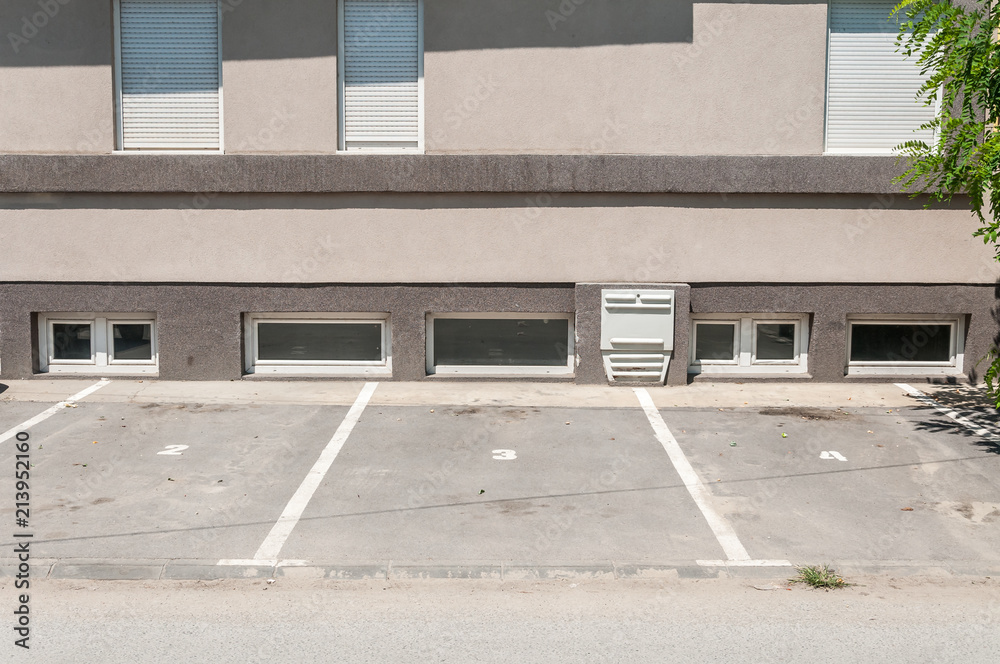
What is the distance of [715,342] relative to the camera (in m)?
11.7

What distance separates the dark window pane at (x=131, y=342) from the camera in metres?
11.6

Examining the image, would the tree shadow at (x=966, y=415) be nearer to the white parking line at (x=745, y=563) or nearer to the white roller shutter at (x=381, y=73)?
the white parking line at (x=745, y=563)

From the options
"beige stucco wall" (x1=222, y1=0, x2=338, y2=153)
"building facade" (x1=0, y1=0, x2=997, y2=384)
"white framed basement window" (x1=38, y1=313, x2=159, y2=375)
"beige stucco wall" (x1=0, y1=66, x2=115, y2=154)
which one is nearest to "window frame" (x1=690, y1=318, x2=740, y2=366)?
"building facade" (x1=0, y1=0, x2=997, y2=384)

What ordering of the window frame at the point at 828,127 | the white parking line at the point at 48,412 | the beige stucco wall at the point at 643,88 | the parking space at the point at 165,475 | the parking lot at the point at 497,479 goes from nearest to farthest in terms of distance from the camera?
the parking lot at the point at 497,479 < the parking space at the point at 165,475 < the white parking line at the point at 48,412 < the beige stucco wall at the point at 643,88 < the window frame at the point at 828,127

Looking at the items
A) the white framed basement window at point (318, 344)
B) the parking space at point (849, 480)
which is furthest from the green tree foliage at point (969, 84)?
the white framed basement window at point (318, 344)

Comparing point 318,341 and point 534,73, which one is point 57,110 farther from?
point 534,73

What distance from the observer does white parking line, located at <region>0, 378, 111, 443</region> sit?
8.93 metres

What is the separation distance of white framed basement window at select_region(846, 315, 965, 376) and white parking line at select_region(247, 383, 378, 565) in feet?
21.2

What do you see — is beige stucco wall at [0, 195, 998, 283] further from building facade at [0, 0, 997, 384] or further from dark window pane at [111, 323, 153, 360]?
dark window pane at [111, 323, 153, 360]

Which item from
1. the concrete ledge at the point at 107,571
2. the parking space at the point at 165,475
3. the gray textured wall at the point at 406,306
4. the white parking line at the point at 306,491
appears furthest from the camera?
the gray textured wall at the point at 406,306

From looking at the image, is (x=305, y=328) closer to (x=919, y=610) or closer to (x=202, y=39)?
(x=202, y=39)

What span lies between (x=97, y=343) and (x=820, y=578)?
9.52 m

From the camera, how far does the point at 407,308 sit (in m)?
11.3

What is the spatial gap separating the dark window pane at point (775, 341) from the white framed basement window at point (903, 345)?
29.5 inches
